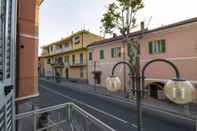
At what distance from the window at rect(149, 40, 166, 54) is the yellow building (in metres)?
14.8

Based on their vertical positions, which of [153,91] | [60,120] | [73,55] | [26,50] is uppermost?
[73,55]

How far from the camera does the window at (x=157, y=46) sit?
16856mm

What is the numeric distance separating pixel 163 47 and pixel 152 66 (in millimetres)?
2293

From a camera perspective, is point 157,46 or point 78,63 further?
point 78,63

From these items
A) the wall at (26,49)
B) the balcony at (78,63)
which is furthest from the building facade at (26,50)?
the balcony at (78,63)

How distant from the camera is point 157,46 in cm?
1750


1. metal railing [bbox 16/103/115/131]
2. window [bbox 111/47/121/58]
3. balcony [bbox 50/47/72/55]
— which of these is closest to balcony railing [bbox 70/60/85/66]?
balcony [bbox 50/47/72/55]

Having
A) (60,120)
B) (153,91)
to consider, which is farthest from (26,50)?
(153,91)

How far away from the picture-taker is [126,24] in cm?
1769

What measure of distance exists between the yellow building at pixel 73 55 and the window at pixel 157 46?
14.8 meters

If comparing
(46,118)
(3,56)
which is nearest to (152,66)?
(46,118)

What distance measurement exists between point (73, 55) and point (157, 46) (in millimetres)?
21519

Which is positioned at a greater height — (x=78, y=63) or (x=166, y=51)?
(x=166, y=51)

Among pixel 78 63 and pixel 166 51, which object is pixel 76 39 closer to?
pixel 78 63
